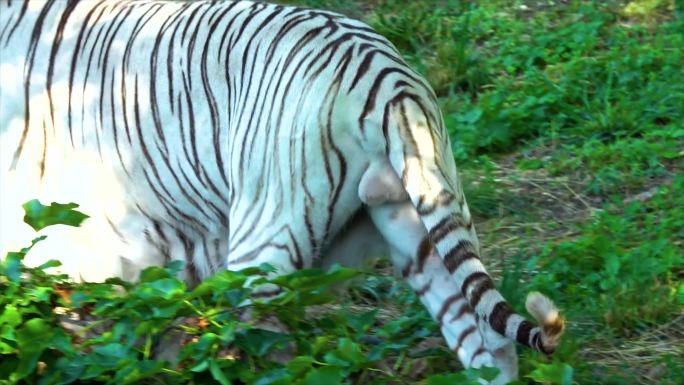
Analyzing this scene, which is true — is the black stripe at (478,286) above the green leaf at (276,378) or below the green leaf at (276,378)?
above

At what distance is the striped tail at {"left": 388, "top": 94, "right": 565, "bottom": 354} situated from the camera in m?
3.24

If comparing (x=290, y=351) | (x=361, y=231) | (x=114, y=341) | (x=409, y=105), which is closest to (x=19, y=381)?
(x=114, y=341)

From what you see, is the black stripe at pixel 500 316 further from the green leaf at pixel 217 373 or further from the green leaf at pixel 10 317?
the green leaf at pixel 10 317

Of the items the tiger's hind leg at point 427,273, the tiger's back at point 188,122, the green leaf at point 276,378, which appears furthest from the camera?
the tiger's back at point 188,122

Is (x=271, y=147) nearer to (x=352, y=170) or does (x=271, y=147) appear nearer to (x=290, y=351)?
(x=352, y=170)

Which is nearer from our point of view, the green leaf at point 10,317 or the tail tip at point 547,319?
the tail tip at point 547,319

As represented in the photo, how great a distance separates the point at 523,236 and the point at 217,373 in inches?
86.2

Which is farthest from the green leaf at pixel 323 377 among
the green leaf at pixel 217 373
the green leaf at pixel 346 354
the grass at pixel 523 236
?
the green leaf at pixel 217 373

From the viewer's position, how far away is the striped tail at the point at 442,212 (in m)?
3.24

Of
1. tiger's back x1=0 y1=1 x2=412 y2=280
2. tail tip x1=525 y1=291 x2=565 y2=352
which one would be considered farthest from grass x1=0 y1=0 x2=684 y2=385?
tiger's back x1=0 y1=1 x2=412 y2=280

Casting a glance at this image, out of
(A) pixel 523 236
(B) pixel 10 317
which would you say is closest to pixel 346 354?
(B) pixel 10 317

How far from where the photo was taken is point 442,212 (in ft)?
11.0

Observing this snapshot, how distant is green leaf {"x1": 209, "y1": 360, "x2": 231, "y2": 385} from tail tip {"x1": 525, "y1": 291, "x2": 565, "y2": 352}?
0.80 metres

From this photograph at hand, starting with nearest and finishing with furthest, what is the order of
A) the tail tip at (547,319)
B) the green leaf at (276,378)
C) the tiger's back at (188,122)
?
1. the tail tip at (547,319)
2. the green leaf at (276,378)
3. the tiger's back at (188,122)
